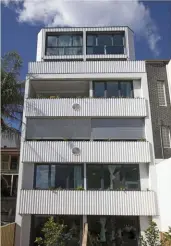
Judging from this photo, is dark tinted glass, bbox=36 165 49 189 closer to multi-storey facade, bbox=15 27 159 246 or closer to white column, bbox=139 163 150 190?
multi-storey facade, bbox=15 27 159 246

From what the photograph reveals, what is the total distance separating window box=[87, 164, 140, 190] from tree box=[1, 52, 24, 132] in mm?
6388

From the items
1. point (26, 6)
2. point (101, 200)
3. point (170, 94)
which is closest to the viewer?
point (26, 6)

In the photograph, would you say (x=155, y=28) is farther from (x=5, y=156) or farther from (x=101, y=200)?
(x=5, y=156)

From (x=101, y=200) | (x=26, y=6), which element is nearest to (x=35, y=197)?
(x=101, y=200)

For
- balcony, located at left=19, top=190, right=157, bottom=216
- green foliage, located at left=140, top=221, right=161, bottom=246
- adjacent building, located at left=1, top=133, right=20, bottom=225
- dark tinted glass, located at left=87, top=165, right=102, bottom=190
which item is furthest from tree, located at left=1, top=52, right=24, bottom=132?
green foliage, located at left=140, top=221, right=161, bottom=246

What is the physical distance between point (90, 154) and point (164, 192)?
5332 millimetres

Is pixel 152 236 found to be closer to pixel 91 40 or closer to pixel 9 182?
pixel 91 40

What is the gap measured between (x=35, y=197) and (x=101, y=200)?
432 centimetres

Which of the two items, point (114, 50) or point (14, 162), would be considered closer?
point (114, 50)

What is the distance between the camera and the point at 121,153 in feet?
57.6

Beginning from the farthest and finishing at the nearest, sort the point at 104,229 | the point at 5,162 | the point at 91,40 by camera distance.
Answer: the point at 5,162
the point at 91,40
the point at 104,229

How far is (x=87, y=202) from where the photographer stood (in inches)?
655

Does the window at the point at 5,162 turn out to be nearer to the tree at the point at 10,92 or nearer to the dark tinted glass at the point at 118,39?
the tree at the point at 10,92

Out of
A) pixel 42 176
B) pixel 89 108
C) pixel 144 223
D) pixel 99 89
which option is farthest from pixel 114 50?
pixel 144 223
